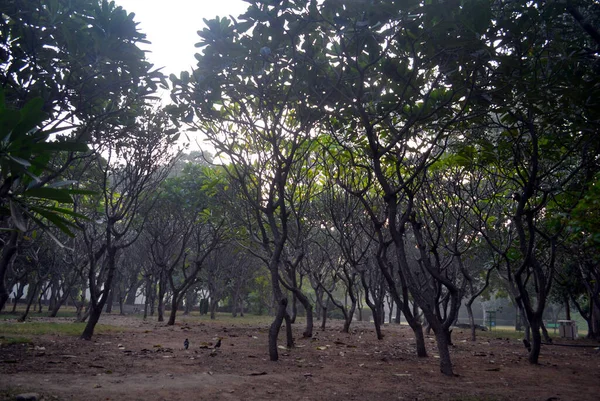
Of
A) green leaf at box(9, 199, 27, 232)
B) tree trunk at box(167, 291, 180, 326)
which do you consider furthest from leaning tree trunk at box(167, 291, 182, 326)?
green leaf at box(9, 199, 27, 232)

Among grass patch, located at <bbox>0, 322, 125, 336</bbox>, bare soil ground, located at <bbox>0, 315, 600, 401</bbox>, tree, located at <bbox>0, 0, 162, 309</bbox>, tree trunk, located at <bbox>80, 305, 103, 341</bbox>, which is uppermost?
tree, located at <bbox>0, 0, 162, 309</bbox>

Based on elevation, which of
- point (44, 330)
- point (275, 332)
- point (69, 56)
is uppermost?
point (69, 56)

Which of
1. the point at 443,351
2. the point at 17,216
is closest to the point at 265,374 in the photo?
the point at 443,351

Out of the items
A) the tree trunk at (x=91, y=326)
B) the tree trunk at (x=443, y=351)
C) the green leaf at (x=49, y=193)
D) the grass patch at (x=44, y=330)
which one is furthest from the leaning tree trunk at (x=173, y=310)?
Result: the green leaf at (x=49, y=193)

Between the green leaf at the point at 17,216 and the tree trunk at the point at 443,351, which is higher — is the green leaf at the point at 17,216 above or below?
above

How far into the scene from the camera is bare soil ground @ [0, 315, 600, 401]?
5750mm

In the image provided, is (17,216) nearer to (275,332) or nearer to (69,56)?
(69,56)

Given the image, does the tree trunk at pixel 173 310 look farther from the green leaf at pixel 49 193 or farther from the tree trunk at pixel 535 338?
the green leaf at pixel 49 193

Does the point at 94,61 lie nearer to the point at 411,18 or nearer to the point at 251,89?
the point at 251,89

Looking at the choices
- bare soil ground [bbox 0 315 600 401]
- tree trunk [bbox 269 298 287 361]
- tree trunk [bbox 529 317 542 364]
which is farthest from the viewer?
tree trunk [bbox 529 317 542 364]

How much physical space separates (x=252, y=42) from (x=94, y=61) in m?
2.60

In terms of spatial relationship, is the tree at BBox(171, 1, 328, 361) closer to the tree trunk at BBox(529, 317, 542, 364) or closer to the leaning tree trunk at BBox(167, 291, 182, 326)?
the tree trunk at BBox(529, 317, 542, 364)

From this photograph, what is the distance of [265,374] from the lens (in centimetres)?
716

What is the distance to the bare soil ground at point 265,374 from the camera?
5750 millimetres
